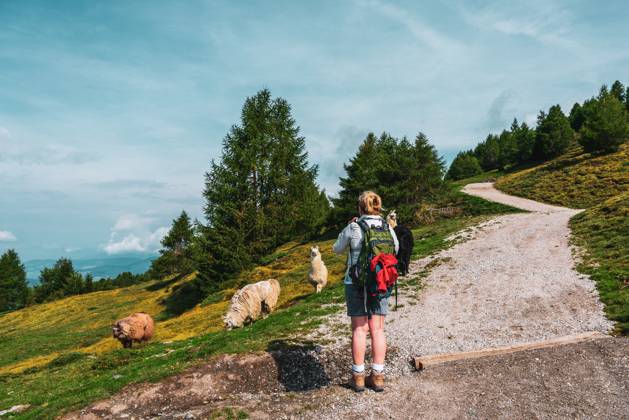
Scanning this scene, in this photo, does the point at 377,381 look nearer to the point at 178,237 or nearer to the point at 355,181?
the point at 355,181

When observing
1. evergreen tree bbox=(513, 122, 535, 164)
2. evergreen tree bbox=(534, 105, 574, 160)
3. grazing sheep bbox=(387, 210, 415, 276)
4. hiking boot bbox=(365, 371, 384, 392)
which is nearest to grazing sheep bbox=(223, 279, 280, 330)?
grazing sheep bbox=(387, 210, 415, 276)

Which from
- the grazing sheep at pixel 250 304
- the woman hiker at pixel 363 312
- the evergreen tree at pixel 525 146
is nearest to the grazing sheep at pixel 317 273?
the grazing sheep at pixel 250 304

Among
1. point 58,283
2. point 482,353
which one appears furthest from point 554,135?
point 58,283

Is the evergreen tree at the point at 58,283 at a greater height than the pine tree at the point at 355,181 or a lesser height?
lesser

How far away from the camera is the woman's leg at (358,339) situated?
682cm

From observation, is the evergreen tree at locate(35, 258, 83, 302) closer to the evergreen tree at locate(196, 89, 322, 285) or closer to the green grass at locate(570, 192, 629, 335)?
the evergreen tree at locate(196, 89, 322, 285)

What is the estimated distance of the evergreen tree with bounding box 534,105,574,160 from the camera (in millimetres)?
69938

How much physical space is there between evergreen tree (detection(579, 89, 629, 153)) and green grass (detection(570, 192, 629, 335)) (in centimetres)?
3625

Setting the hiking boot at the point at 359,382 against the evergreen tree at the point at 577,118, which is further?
the evergreen tree at the point at 577,118

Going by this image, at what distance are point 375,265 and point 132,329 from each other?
55.5 feet

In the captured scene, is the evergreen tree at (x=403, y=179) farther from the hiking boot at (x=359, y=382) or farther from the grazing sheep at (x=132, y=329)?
the hiking boot at (x=359, y=382)

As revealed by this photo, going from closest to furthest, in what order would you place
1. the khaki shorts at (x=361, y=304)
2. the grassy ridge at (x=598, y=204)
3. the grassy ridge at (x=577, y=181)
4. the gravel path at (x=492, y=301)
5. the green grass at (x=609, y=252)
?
the khaki shorts at (x=361, y=304), the gravel path at (x=492, y=301), the green grass at (x=609, y=252), the grassy ridge at (x=598, y=204), the grassy ridge at (x=577, y=181)

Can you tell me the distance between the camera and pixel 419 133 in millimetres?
47281

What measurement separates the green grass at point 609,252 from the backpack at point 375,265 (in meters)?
7.59
